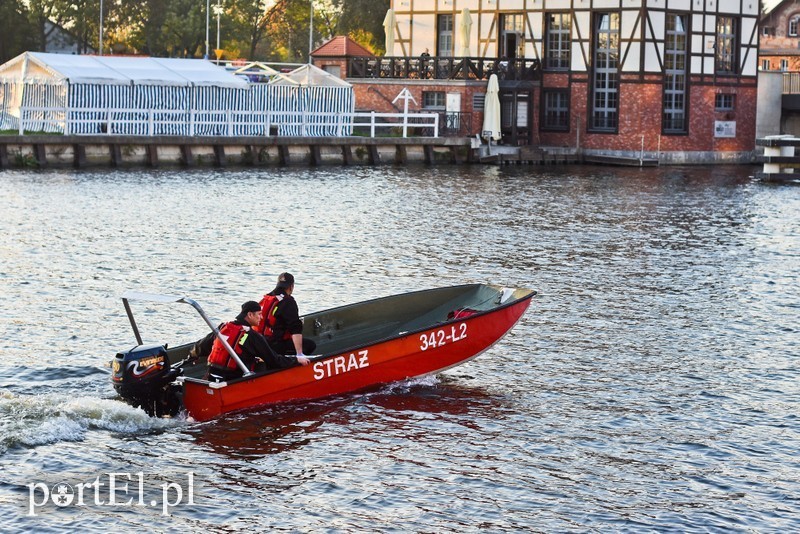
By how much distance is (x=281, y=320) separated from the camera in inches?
631

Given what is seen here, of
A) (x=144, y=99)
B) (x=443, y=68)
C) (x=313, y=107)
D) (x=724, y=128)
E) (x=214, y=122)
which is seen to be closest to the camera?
(x=144, y=99)

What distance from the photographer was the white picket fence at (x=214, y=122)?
47594mm

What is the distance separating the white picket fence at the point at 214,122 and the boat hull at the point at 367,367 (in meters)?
32.6

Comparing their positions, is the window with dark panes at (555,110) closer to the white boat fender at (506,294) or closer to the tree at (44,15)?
the tree at (44,15)

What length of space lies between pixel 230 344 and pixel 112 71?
1427 inches

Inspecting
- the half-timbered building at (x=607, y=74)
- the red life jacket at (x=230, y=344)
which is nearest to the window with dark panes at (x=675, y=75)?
the half-timbered building at (x=607, y=74)

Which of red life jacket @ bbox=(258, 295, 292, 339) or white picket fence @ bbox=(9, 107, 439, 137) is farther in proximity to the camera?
white picket fence @ bbox=(9, 107, 439, 137)

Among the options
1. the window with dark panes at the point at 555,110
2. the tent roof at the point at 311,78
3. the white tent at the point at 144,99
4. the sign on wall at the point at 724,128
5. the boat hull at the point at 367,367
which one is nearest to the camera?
the boat hull at the point at 367,367

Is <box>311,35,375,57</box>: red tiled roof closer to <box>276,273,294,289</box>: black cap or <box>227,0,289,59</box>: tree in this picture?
<box>227,0,289,59</box>: tree

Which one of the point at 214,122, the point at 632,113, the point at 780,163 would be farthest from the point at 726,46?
the point at 214,122

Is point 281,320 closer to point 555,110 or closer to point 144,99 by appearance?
point 144,99

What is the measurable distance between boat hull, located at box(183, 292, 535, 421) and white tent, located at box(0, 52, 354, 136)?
107 ft

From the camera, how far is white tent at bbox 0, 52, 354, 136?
4778 centimetres

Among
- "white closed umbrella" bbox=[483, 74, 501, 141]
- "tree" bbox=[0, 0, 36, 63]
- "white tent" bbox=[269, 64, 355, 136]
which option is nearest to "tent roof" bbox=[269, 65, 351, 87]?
"white tent" bbox=[269, 64, 355, 136]
